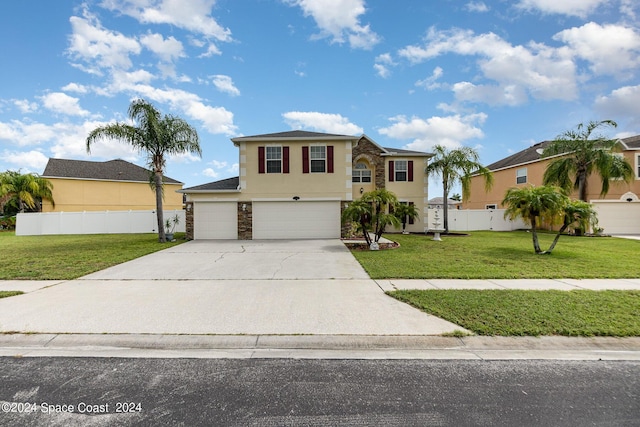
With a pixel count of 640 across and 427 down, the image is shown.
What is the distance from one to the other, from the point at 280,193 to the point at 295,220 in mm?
1776

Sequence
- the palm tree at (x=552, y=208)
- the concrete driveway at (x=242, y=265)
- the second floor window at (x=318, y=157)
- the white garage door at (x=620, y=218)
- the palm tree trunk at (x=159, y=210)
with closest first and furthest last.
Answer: the concrete driveway at (x=242, y=265) → the palm tree at (x=552, y=208) → the palm tree trunk at (x=159, y=210) → the second floor window at (x=318, y=157) → the white garage door at (x=620, y=218)

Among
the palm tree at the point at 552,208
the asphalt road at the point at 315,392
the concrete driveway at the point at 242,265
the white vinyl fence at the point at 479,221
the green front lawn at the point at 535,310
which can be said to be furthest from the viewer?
the white vinyl fence at the point at 479,221

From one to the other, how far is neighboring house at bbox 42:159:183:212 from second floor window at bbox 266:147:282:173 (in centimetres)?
1533

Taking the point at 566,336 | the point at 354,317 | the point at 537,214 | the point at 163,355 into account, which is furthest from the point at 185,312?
the point at 537,214

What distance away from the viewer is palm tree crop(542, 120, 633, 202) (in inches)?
688

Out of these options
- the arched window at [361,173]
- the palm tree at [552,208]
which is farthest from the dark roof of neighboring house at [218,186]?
the palm tree at [552,208]

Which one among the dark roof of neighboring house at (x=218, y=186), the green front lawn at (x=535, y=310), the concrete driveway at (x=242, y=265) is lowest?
the green front lawn at (x=535, y=310)

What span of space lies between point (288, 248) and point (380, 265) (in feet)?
16.2

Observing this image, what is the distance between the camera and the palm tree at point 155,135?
1413cm

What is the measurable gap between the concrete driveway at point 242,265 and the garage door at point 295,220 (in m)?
3.95

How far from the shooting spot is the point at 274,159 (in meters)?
16.4

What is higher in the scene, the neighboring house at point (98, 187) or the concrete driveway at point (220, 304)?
the neighboring house at point (98, 187)

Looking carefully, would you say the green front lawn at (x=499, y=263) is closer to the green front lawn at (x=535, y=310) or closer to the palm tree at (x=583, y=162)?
the green front lawn at (x=535, y=310)

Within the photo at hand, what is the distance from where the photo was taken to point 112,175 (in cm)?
2930
